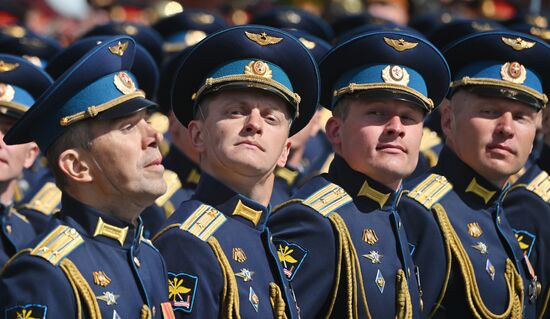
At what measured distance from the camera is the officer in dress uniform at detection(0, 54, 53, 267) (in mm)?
8312

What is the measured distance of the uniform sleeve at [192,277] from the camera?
661 centimetres

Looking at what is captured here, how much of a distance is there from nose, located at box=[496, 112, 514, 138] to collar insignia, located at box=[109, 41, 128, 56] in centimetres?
257

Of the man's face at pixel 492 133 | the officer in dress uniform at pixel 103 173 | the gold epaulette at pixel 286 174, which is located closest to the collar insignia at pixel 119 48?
the officer in dress uniform at pixel 103 173

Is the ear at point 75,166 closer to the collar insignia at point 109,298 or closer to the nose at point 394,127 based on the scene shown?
the collar insignia at point 109,298

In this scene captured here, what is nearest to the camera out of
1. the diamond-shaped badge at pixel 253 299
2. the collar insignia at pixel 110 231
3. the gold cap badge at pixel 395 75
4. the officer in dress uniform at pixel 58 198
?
the collar insignia at pixel 110 231

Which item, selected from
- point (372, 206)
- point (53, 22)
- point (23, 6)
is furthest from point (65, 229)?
point (53, 22)

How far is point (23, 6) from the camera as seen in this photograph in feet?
53.0

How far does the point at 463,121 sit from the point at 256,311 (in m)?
2.17

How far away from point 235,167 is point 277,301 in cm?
69

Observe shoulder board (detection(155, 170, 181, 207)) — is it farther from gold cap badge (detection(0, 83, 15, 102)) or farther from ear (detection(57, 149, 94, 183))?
ear (detection(57, 149, 94, 183))

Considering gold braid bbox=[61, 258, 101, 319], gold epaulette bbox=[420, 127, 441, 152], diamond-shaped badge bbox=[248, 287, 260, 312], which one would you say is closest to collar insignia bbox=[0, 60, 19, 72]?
diamond-shaped badge bbox=[248, 287, 260, 312]

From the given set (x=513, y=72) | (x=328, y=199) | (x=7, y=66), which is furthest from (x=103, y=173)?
(x=513, y=72)

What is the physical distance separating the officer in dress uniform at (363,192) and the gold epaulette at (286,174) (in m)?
2.68

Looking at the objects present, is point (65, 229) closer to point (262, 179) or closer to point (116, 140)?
point (116, 140)
